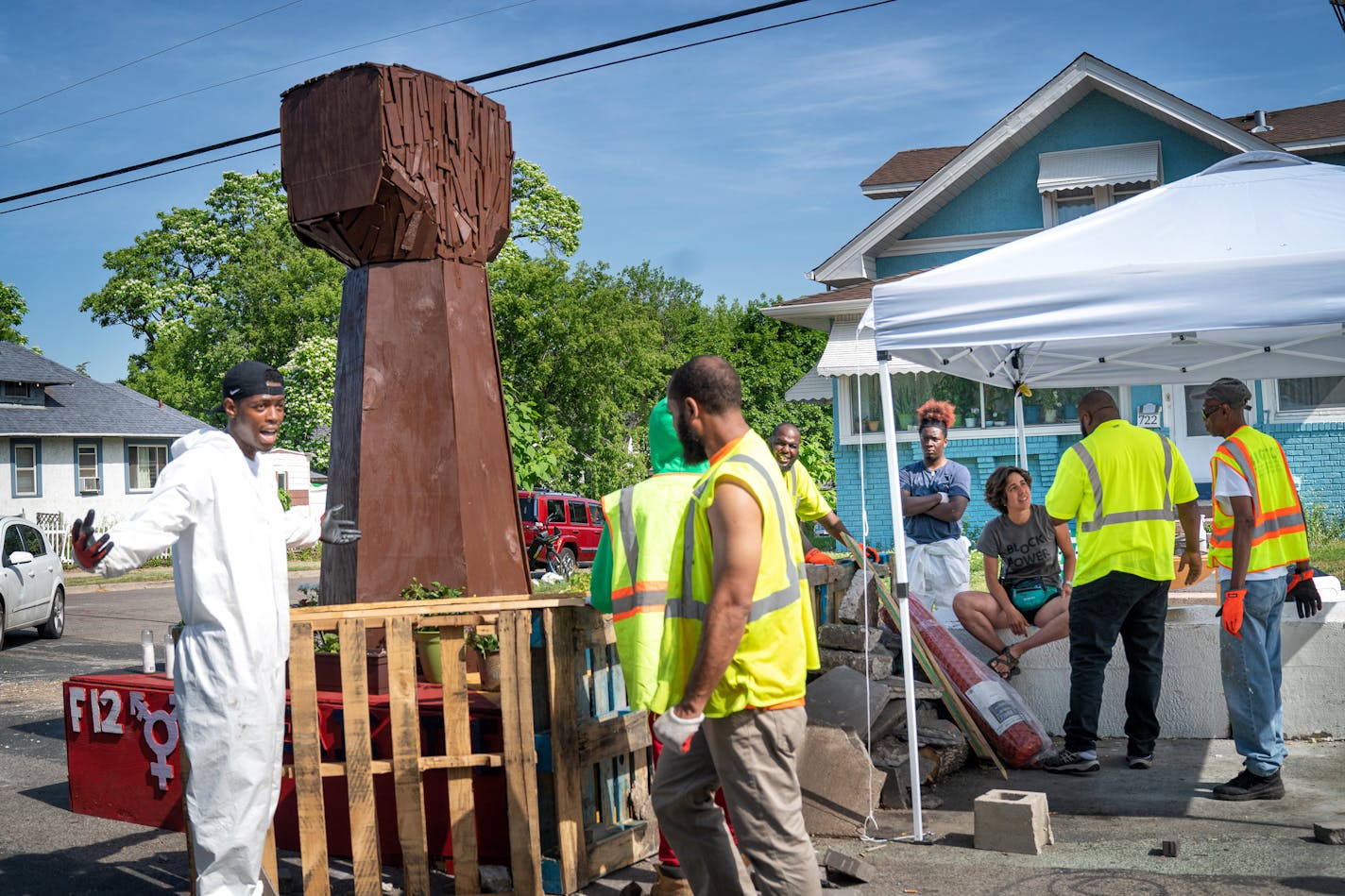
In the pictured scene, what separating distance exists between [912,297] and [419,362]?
3152mm

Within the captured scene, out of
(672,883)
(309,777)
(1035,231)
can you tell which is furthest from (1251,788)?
(1035,231)

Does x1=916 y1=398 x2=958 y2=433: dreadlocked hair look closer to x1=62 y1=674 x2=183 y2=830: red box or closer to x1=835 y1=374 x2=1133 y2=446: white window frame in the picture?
x1=62 y1=674 x2=183 y2=830: red box

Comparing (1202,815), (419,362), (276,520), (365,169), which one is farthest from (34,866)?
(1202,815)

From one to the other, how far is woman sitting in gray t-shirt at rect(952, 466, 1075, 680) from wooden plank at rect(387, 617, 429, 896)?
4042 millimetres

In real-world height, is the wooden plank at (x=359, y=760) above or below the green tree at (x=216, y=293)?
below

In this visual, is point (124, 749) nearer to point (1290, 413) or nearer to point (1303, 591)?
point (1303, 591)

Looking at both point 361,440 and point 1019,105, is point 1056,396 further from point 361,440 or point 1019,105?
point 361,440

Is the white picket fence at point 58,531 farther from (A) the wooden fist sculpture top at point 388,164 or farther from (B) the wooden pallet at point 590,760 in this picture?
(B) the wooden pallet at point 590,760

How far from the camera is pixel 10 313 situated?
175ft

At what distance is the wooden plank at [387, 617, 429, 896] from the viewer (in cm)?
468

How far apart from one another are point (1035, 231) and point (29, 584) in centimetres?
1505

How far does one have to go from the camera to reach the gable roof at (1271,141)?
1803cm

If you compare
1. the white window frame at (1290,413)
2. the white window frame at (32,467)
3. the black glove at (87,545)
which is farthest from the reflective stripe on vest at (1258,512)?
the white window frame at (32,467)

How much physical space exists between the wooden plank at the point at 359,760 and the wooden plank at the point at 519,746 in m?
0.53
